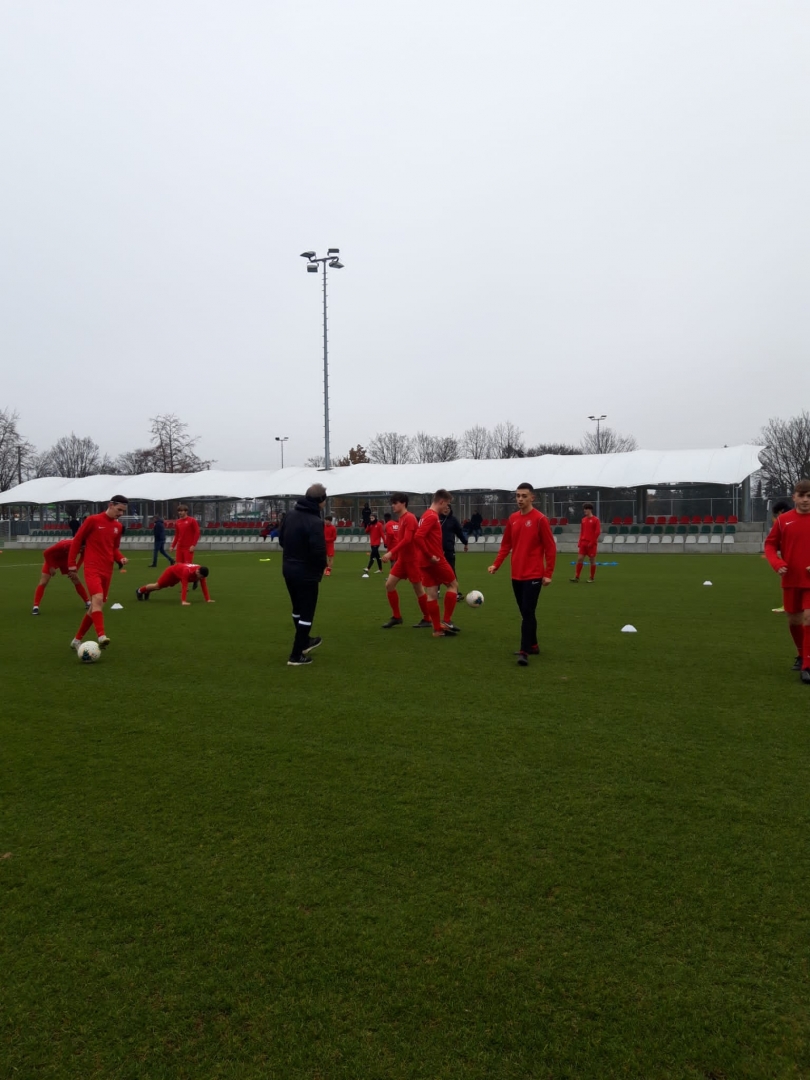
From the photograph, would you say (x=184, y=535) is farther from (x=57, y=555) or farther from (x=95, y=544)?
(x=95, y=544)

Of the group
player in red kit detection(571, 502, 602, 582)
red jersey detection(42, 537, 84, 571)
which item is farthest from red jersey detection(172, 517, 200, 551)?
player in red kit detection(571, 502, 602, 582)

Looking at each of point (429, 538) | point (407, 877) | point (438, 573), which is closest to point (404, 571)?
point (438, 573)

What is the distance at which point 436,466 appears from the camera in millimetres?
44438

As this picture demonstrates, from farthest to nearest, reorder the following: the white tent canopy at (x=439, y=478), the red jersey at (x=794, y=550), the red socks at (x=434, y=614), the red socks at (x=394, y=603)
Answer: the white tent canopy at (x=439, y=478), the red socks at (x=394, y=603), the red socks at (x=434, y=614), the red jersey at (x=794, y=550)

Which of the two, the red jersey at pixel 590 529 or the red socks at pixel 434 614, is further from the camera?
the red jersey at pixel 590 529

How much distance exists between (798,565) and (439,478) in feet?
115

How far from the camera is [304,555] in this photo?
8.91 metres

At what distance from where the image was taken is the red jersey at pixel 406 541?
1071 centimetres

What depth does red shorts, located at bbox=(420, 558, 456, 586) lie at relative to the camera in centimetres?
1076

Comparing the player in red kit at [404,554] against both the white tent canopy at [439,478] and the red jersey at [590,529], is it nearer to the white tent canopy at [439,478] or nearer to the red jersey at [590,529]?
the red jersey at [590,529]

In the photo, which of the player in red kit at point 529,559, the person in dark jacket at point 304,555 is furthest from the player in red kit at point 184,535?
the player in red kit at point 529,559

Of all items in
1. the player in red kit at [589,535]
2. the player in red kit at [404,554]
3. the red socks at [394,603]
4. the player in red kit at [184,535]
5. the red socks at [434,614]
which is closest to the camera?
the player in red kit at [404,554]

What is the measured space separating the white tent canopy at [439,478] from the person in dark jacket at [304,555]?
2994cm

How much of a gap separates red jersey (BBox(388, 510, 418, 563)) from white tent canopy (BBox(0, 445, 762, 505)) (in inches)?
1087
